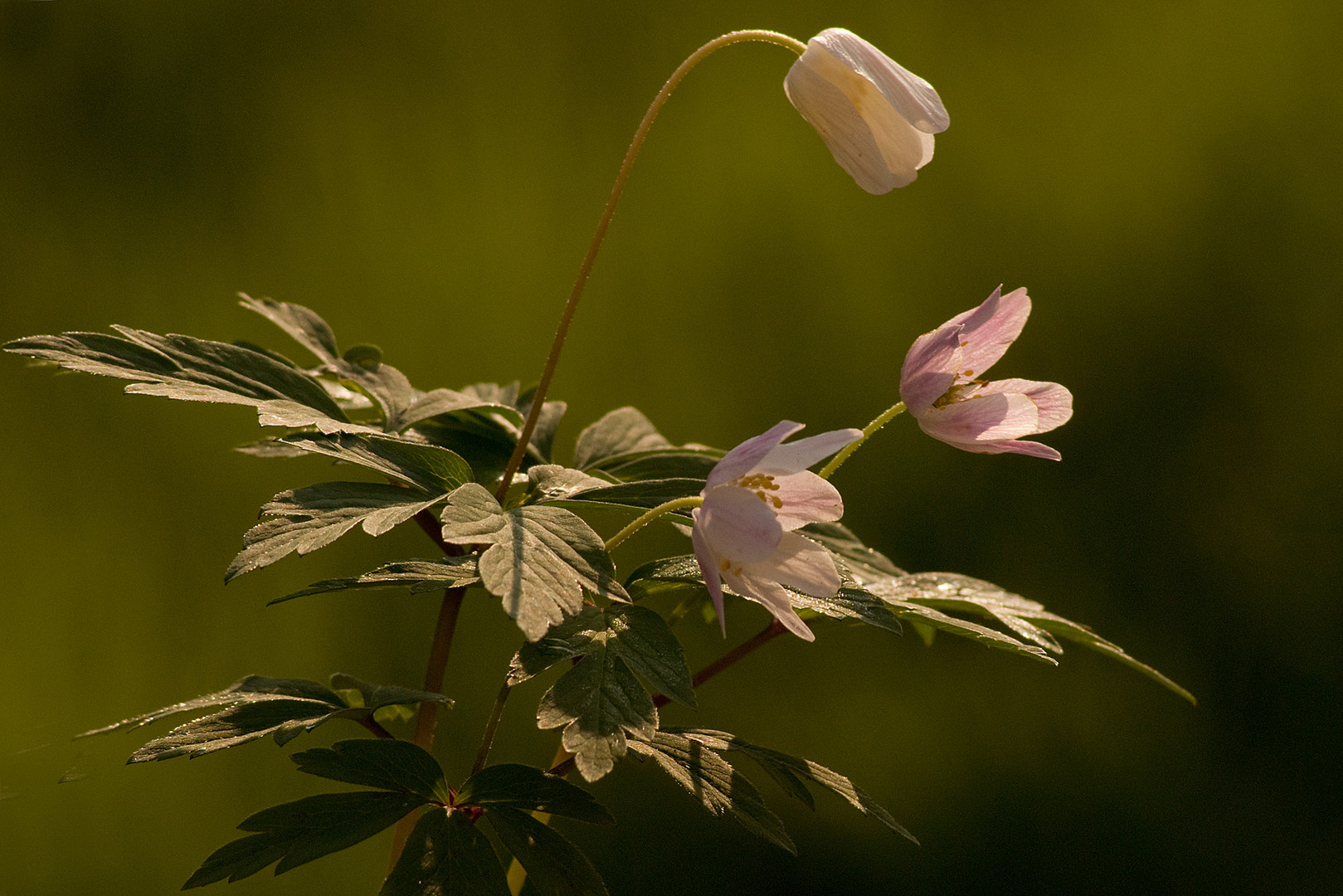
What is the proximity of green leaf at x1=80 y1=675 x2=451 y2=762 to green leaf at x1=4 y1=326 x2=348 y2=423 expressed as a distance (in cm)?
18

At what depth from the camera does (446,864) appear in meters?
0.53

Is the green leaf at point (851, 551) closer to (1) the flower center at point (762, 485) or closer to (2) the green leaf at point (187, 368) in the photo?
(1) the flower center at point (762, 485)

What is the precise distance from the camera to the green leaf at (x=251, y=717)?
55 cm

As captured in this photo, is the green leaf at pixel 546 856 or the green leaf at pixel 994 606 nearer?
the green leaf at pixel 546 856

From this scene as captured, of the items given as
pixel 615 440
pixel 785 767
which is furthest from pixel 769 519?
pixel 615 440

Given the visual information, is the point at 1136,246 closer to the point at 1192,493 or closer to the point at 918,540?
the point at 1192,493

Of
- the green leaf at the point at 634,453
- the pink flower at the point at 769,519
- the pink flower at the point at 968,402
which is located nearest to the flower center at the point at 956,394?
the pink flower at the point at 968,402

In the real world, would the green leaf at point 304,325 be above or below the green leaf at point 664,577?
above

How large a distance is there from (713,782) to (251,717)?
0.26m

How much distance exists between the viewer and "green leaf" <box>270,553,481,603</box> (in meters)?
0.54

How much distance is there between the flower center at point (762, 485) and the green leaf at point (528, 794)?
0.19 m

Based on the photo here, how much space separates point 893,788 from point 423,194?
1.33 metres

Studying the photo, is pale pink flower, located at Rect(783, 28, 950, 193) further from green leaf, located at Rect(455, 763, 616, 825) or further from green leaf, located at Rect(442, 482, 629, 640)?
green leaf, located at Rect(455, 763, 616, 825)

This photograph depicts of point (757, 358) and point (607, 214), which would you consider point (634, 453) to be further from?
point (757, 358)
